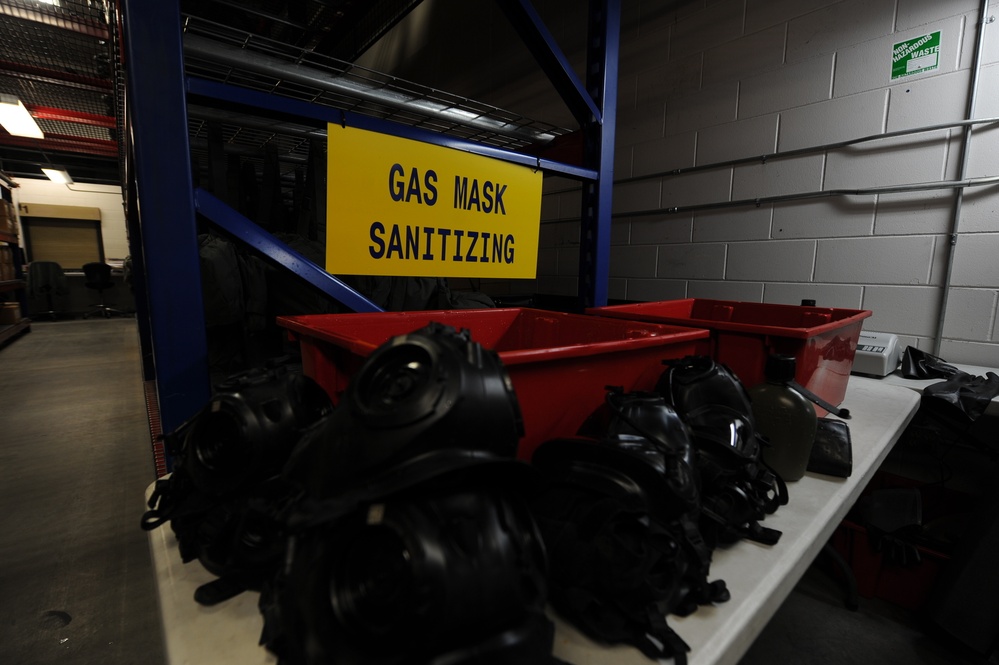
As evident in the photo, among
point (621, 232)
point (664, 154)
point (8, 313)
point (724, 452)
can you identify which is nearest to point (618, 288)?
point (621, 232)

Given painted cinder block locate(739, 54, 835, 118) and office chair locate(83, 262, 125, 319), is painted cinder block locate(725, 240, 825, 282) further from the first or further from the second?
office chair locate(83, 262, 125, 319)

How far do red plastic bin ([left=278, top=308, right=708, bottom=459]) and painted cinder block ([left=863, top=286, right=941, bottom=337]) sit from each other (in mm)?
1323

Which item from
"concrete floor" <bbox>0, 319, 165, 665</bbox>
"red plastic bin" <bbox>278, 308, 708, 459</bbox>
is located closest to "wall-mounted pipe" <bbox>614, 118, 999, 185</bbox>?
"red plastic bin" <bbox>278, 308, 708, 459</bbox>

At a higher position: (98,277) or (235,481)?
(98,277)

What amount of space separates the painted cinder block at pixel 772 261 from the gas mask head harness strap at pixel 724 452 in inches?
57.1

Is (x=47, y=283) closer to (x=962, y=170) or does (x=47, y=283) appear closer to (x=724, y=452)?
(x=724, y=452)

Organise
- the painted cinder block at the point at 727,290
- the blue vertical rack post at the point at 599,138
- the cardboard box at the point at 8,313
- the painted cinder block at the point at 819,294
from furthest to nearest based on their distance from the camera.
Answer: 1. the cardboard box at the point at 8,313
2. the painted cinder block at the point at 727,290
3. the painted cinder block at the point at 819,294
4. the blue vertical rack post at the point at 599,138

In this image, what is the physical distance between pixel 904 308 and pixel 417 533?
198 cm

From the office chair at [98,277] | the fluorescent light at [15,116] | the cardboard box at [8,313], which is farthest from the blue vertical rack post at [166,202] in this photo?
the office chair at [98,277]

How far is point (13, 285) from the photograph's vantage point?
5.63m

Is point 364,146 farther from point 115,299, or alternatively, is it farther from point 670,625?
point 115,299

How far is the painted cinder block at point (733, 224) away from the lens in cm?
181

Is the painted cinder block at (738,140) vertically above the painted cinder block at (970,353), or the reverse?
the painted cinder block at (738,140)

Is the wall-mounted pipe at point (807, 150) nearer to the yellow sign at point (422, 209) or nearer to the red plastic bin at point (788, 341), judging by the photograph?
the red plastic bin at point (788, 341)
